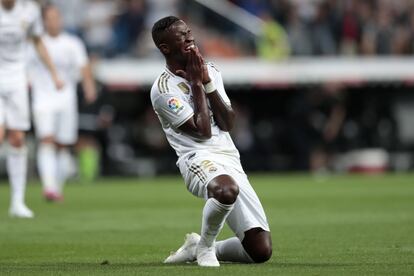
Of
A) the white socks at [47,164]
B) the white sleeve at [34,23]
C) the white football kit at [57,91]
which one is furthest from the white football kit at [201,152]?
the white football kit at [57,91]

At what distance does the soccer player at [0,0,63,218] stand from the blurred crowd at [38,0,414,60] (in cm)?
1201

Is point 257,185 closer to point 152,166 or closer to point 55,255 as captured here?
point 152,166

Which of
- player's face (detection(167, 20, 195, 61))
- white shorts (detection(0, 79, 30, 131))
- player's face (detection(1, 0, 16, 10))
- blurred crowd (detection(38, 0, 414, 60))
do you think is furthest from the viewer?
blurred crowd (detection(38, 0, 414, 60))

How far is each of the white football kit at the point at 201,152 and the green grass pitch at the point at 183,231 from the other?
1.29 feet

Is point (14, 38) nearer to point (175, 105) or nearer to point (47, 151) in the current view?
point (47, 151)

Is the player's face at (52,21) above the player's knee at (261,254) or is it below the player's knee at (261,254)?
below

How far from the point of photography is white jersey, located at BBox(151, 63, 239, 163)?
8344 mm

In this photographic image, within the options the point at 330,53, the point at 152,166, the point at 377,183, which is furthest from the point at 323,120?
the point at 377,183

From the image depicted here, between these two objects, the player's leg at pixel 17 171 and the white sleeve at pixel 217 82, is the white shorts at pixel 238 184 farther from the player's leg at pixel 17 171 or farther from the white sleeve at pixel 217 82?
the player's leg at pixel 17 171

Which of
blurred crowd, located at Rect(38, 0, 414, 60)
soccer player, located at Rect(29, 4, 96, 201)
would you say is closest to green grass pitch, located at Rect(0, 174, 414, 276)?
soccer player, located at Rect(29, 4, 96, 201)

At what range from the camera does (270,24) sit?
26.9 m

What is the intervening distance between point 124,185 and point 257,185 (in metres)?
2.66

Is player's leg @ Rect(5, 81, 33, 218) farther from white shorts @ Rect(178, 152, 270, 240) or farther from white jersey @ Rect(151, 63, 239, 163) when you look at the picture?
white shorts @ Rect(178, 152, 270, 240)

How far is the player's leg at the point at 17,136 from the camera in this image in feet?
44.2
